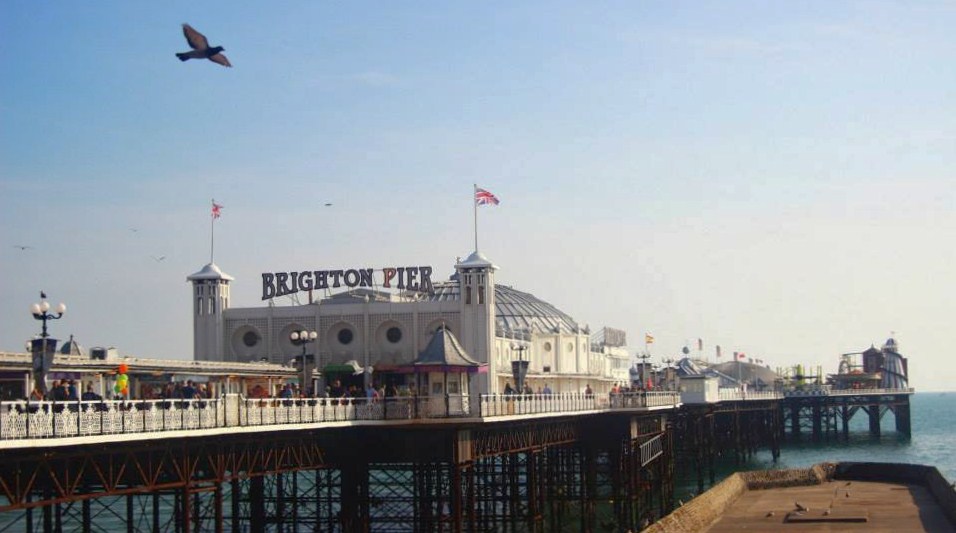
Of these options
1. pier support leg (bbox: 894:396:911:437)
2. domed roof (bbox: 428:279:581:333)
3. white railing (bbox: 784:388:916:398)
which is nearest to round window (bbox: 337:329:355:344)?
domed roof (bbox: 428:279:581:333)

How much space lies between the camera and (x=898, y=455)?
139125 mm

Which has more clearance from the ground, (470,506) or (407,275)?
(407,275)

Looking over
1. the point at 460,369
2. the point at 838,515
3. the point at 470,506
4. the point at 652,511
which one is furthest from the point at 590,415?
the point at 470,506

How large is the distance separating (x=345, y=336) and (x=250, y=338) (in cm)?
546

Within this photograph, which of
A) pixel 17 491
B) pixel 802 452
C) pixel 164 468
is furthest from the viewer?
pixel 802 452

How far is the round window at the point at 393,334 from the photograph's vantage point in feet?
260

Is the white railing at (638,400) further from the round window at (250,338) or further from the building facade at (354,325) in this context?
the round window at (250,338)

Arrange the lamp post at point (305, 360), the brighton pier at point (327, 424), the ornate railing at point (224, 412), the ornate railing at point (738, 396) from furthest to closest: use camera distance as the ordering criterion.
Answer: the ornate railing at point (738, 396) → the lamp post at point (305, 360) → the brighton pier at point (327, 424) → the ornate railing at point (224, 412)

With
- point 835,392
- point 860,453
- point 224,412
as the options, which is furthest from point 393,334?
point 835,392

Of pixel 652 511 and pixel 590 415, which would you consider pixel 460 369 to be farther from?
pixel 652 511

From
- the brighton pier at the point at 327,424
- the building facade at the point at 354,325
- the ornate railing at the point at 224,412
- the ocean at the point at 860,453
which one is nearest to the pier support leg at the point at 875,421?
the ocean at the point at 860,453

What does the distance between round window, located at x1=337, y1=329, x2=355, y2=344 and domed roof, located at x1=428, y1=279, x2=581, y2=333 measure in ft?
128

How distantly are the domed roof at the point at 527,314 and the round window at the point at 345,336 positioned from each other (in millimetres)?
38971

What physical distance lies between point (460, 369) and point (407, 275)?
24.7m
